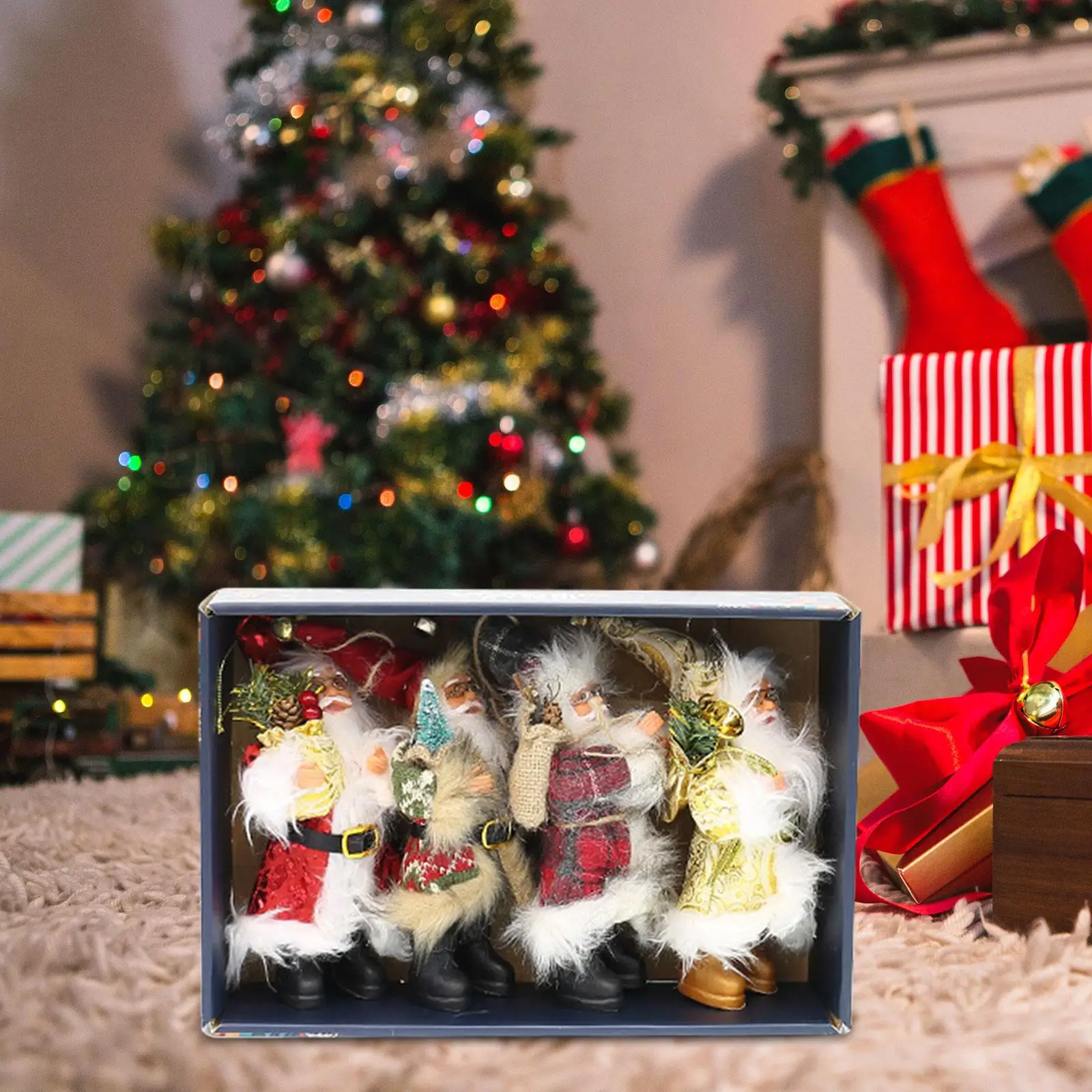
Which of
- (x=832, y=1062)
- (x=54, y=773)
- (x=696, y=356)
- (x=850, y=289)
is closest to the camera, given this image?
(x=832, y=1062)

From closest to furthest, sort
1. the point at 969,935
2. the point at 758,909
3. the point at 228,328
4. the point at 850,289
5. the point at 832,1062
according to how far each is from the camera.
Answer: the point at 832,1062, the point at 758,909, the point at 969,935, the point at 850,289, the point at 228,328

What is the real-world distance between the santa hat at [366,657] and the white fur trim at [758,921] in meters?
0.22

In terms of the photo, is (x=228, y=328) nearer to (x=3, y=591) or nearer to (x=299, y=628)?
(x=3, y=591)

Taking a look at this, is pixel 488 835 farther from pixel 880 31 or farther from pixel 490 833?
pixel 880 31

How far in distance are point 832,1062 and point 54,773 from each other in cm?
140

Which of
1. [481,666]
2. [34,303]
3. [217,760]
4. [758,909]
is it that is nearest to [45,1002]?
[217,760]

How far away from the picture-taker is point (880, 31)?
1.76 meters

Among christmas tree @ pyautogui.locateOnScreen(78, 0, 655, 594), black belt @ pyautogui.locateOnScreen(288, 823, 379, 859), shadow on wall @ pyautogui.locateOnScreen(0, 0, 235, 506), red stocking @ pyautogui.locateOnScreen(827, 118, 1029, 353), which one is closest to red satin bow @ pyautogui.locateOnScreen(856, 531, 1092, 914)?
black belt @ pyautogui.locateOnScreen(288, 823, 379, 859)

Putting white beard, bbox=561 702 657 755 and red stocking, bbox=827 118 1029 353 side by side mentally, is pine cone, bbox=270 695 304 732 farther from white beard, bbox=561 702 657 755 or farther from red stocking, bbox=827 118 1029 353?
red stocking, bbox=827 118 1029 353

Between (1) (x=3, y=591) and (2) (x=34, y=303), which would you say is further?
(2) (x=34, y=303)

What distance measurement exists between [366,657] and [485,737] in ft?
0.32

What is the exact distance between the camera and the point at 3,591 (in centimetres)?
180

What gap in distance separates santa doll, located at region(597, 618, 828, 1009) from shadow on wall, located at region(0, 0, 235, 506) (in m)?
1.79

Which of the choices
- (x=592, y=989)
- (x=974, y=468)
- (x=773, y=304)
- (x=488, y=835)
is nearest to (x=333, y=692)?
(x=488, y=835)
